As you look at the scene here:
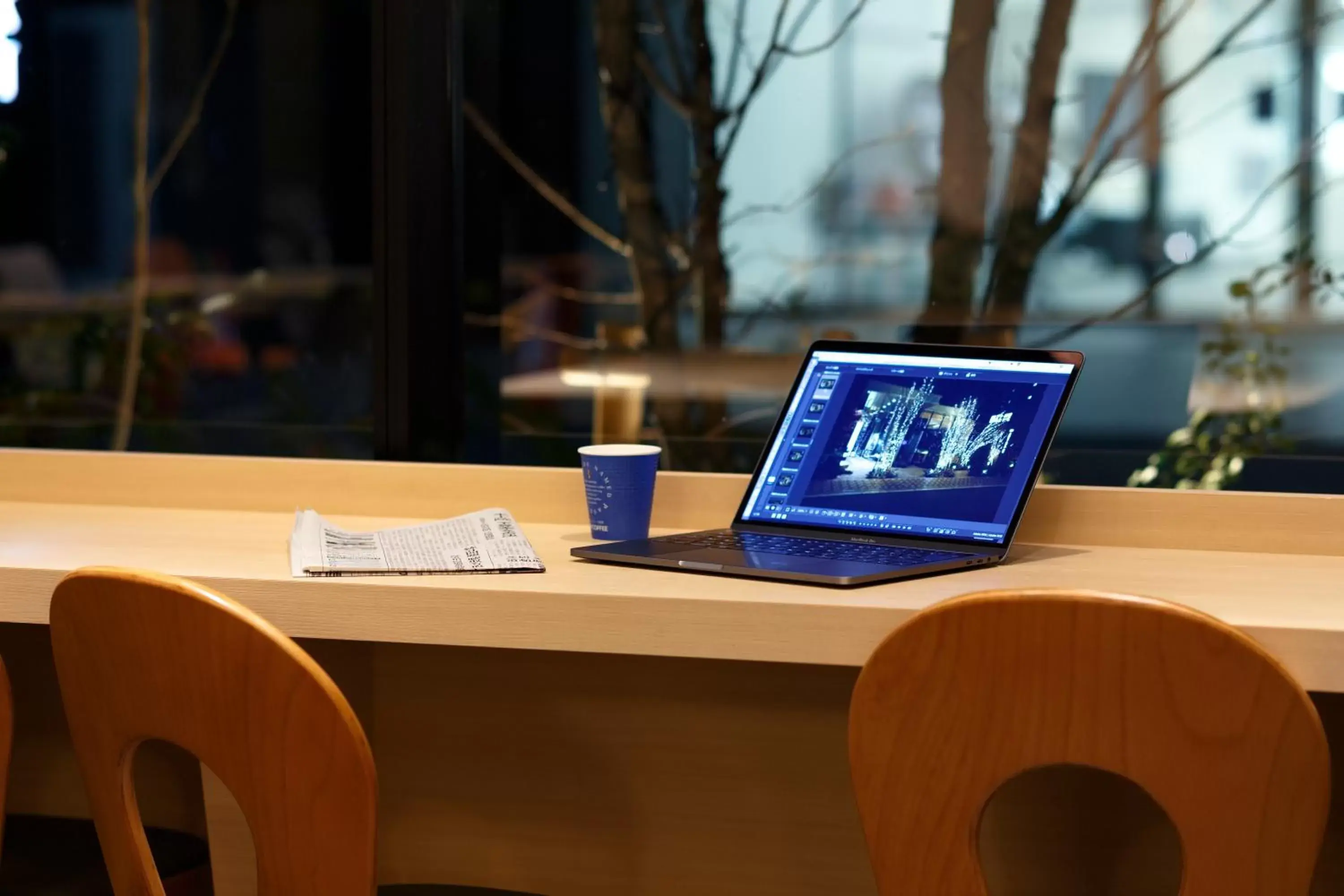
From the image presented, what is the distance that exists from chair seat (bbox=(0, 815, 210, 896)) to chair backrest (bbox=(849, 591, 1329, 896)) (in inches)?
32.9

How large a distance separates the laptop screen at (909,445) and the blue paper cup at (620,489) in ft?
0.35

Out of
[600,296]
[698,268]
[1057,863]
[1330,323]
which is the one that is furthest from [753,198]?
[1057,863]

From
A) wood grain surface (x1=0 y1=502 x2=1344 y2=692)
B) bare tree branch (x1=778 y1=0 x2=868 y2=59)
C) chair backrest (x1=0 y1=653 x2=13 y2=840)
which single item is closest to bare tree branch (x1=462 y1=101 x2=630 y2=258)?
bare tree branch (x1=778 y1=0 x2=868 y2=59)

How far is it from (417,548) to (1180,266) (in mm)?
1467

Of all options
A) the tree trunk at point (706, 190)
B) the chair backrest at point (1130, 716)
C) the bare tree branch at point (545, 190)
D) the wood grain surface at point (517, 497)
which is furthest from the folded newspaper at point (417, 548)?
the bare tree branch at point (545, 190)

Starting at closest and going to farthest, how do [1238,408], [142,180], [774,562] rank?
[774,562], [1238,408], [142,180]

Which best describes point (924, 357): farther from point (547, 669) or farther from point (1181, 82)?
point (1181, 82)

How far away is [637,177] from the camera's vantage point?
257 cm

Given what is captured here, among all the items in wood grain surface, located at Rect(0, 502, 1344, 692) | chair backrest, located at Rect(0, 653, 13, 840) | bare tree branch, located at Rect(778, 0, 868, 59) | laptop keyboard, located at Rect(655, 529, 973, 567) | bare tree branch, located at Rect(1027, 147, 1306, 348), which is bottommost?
chair backrest, located at Rect(0, 653, 13, 840)

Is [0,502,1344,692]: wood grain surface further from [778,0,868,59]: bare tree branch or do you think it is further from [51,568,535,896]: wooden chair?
[778,0,868,59]: bare tree branch

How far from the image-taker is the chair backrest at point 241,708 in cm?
99

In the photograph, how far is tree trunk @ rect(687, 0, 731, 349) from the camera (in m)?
2.52

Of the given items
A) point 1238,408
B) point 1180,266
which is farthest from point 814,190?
point 1238,408

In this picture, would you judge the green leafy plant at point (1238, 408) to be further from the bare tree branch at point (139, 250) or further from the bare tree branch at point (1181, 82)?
the bare tree branch at point (139, 250)
